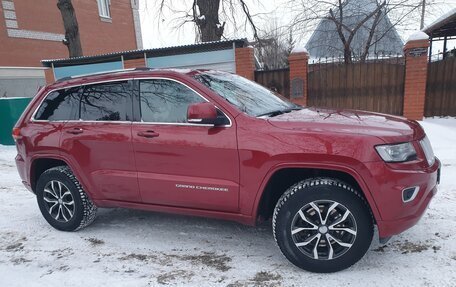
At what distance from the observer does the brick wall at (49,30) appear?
55.7 feet

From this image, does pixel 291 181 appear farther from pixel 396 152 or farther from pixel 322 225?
pixel 396 152

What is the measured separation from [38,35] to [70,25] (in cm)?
871

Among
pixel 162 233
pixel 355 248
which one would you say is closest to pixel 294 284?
pixel 355 248

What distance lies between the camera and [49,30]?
18828 millimetres

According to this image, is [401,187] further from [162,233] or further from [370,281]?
[162,233]

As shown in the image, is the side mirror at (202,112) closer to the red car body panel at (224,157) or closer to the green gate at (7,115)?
the red car body panel at (224,157)

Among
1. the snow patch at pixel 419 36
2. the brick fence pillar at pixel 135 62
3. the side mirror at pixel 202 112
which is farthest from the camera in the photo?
the brick fence pillar at pixel 135 62

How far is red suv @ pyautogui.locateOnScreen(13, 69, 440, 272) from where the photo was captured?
2627 millimetres

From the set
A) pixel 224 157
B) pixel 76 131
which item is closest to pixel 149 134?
pixel 224 157

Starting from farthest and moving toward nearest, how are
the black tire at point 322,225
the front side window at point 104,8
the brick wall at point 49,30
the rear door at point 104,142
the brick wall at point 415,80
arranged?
the front side window at point 104,8
the brick wall at point 49,30
the brick wall at point 415,80
the rear door at point 104,142
the black tire at point 322,225

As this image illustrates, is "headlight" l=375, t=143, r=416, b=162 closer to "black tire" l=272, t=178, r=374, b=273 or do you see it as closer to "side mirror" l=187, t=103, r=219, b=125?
"black tire" l=272, t=178, r=374, b=273

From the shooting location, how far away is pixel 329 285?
264 cm

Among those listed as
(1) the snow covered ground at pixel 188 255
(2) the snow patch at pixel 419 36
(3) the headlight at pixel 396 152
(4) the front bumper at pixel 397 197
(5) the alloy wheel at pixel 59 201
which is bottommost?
(1) the snow covered ground at pixel 188 255

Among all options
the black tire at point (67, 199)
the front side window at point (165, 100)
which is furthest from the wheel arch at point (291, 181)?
the black tire at point (67, 199)
